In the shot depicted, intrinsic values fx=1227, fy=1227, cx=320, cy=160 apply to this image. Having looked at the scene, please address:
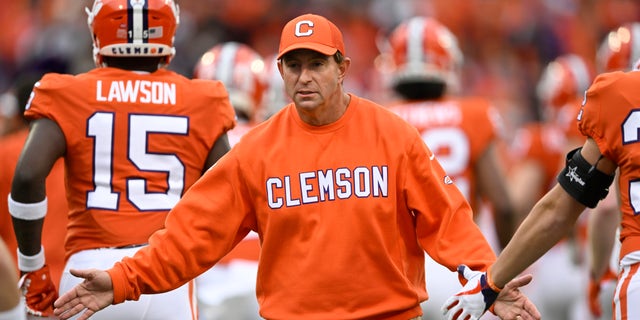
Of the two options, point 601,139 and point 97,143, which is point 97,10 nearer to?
point 97,143

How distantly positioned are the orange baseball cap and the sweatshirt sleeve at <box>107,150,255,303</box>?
59 cm

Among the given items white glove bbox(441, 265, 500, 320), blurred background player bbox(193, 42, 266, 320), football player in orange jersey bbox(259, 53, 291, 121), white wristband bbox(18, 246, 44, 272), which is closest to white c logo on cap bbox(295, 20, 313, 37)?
white glove bbox(441, 265, 500, 320)

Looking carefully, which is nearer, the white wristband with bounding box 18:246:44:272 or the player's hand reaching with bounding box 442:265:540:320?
the player's hand reaching with bounding box 442:265:540:320

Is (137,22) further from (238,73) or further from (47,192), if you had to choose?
(238,73)


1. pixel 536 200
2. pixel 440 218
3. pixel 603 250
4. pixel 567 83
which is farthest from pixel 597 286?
pixel 567 83

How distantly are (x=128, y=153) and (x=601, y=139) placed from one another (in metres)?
2.34

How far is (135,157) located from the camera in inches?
242

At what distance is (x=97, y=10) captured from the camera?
6.38m

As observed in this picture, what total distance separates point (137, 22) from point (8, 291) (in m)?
1.54

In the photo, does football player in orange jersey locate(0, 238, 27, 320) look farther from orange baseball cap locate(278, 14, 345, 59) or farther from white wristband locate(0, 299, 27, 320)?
orange baseball cap locate(278, 14, 345, 59)

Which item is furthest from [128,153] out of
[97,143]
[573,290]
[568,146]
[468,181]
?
[573,290]

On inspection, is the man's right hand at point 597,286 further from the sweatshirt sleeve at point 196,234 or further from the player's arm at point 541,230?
the sweatshirt sleeve at point 196,234

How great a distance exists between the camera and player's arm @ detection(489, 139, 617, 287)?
526 centimetres

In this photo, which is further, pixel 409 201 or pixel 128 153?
pixel 128 153
